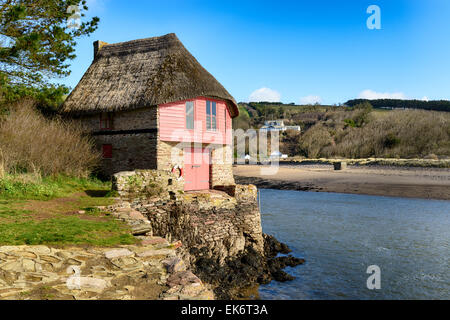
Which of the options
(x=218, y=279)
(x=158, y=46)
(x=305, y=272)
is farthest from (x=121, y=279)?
(x=158, y=46)

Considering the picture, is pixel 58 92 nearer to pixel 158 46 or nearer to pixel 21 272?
pixel 158 46

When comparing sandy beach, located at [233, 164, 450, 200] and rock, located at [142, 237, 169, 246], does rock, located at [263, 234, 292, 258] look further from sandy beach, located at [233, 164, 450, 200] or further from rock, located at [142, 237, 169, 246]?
sandy beach, located at [233, 164, 450, 200]

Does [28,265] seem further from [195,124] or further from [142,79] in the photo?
Result: [142,79]

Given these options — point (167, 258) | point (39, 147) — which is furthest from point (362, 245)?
point (39, 147)

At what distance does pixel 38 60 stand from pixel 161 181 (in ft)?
29.9

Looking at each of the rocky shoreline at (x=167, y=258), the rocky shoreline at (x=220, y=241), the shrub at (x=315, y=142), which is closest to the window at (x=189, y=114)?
A: the rocky shoreline at (x=167, y=258)

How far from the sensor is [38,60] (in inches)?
655

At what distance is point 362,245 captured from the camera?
1756 centimetres

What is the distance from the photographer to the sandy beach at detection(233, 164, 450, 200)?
3071 centimetres

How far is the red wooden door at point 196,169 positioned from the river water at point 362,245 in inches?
203

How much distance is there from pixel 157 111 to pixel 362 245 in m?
11.9

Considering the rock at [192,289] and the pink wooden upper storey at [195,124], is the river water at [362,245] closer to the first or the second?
the pink wooden upper storey at [195,124]

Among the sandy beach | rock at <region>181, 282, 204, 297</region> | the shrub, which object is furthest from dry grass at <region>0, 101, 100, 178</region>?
the shrub

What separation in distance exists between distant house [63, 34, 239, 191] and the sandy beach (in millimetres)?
18683
